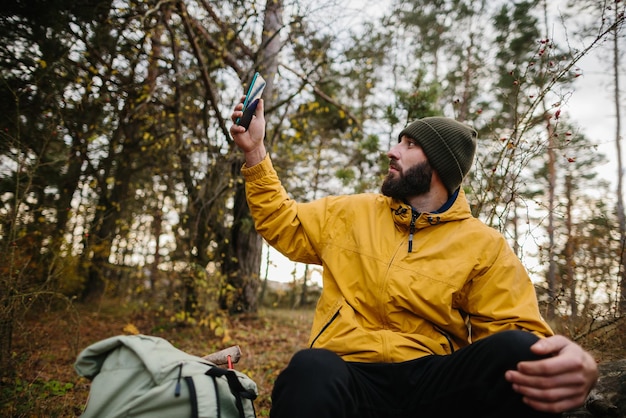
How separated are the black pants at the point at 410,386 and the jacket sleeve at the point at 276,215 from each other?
2.50 feet

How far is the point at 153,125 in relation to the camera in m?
7.51

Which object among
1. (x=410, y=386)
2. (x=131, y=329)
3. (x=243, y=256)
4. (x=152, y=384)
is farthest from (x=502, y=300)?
(x=243, y=256)

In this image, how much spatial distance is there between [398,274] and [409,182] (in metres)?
0.63

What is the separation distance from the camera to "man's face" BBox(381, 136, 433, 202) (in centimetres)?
229

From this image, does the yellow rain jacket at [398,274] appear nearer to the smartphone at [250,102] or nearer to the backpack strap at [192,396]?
the smartphone at [250,102]

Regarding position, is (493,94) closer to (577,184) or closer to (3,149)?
(577,184)

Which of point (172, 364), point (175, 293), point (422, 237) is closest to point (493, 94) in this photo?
point (175, 293)

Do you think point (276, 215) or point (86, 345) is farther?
point (86, 345)

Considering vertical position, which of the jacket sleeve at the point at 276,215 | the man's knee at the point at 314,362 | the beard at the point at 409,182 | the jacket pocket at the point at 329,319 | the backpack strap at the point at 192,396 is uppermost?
the beard at the point at 409,182

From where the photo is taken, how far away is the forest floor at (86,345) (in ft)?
10.7

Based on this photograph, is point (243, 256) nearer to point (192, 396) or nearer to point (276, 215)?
point (276, 215)

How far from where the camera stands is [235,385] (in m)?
1.52

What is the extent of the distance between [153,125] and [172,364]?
700 centimetres

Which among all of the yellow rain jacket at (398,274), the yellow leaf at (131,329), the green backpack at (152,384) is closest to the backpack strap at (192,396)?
the green backpack at (152,384)
